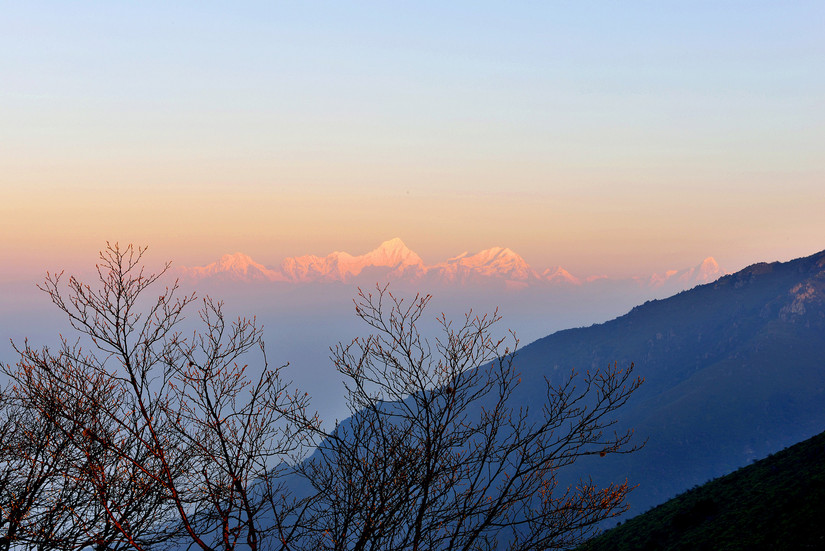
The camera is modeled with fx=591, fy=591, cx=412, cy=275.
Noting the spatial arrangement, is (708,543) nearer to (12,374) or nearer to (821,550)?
(821,550)

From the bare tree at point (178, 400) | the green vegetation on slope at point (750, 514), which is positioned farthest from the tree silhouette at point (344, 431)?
the green vegetation on slope at point (750, 514)

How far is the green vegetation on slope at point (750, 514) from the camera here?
2905cm

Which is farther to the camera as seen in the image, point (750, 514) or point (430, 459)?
point (750, 514)

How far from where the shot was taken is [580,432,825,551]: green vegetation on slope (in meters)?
29.0

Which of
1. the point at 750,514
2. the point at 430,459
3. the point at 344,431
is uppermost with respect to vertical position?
the point at 344,431

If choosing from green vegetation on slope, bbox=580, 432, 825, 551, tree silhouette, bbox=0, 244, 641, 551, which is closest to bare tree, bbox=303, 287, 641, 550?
tree silhouette, bbox=0, 244, 641, 551

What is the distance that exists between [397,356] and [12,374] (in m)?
7.58

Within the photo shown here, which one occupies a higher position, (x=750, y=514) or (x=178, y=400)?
(x=178, y=400)

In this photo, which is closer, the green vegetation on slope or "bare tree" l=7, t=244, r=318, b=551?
"bare tree" l=7, t=244, r=318, b=551

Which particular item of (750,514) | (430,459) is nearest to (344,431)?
(430,459)

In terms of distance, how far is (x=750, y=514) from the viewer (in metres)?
35.7

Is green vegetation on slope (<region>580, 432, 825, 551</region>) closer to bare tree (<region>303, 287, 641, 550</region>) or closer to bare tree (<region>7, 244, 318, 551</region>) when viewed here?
bare tree (<region>303, 287, 641, 550</region>)

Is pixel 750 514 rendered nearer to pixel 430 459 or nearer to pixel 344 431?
pixel 430 459

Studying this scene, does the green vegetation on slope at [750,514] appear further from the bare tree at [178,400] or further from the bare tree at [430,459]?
the bare tree at [178,400]
